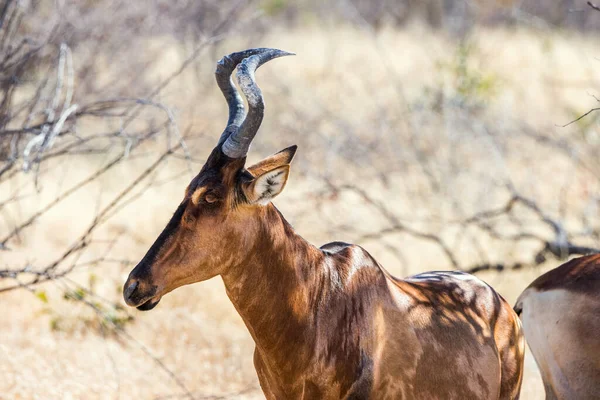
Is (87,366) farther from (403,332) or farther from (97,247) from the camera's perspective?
(403,332)

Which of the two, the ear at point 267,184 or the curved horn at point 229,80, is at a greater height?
the curved horn at point 229,80

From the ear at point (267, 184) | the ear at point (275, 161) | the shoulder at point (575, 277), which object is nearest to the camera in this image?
the ear at point (267, 184)

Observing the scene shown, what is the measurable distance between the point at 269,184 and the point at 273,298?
0.56 meters

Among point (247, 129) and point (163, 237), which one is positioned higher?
point (247, 129)

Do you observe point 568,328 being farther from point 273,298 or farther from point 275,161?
point 275,161

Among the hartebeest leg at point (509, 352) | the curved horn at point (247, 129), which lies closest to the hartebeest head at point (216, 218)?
the curved horn at point (247, 129)

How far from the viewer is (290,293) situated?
169 inches

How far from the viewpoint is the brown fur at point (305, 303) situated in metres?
4.06

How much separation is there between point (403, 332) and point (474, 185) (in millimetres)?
8669

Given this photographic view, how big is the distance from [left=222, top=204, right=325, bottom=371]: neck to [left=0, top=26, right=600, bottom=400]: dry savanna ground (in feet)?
4.06

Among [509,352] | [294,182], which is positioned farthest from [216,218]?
[294,182]

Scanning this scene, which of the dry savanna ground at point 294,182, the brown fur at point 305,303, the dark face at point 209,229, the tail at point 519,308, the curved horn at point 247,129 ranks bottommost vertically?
the dry savanna ground at point 294,182

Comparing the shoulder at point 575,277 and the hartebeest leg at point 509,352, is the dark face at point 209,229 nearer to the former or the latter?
the hartebeest leg at point 509,352

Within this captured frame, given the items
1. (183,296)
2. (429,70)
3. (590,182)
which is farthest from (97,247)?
(429,70)
